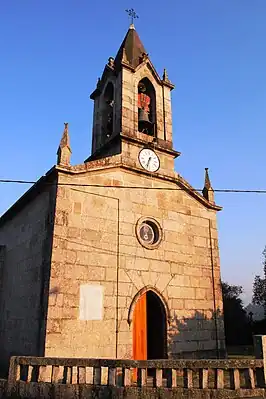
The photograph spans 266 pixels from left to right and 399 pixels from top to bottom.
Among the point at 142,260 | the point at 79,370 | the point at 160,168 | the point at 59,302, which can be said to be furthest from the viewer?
the point at 160,168

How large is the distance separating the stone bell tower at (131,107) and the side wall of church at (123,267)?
5.07 feet

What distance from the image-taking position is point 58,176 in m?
10.6

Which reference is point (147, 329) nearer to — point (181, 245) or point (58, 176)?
point (181, 245)

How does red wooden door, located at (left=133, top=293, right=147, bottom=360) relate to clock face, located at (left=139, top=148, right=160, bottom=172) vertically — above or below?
below

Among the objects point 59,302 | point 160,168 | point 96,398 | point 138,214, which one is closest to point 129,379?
point 96,398

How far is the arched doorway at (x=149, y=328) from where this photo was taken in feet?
35.7

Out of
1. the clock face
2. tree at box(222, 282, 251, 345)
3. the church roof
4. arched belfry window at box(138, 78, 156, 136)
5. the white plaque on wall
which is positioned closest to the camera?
the white plaque on wall

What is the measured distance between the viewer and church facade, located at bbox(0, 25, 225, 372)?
32.5 feet

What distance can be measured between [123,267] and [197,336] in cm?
382

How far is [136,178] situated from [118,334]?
527cm

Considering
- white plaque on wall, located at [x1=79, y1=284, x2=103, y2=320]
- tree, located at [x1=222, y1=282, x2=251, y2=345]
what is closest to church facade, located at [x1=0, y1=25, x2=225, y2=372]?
white plaque on wall, located at [x1=79, y1=284, x2=103, y2=320]

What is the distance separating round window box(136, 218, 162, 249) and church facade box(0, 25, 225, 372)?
0.12ft

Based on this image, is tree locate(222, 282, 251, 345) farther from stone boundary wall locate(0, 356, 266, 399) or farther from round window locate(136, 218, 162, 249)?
stone boundary wall locate(0, 356, 266, 399)

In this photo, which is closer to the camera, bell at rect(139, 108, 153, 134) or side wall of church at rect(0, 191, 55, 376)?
side wall of church at rect(0, 191, 55, 376)
